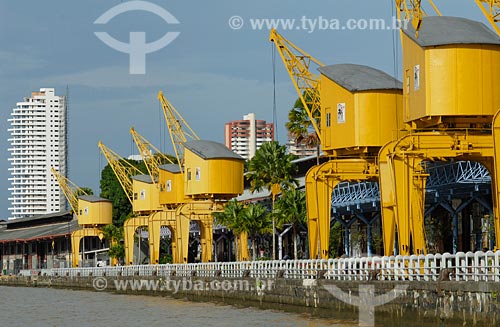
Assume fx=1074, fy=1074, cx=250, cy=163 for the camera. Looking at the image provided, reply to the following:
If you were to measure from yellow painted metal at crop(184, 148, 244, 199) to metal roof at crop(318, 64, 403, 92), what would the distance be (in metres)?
29.0

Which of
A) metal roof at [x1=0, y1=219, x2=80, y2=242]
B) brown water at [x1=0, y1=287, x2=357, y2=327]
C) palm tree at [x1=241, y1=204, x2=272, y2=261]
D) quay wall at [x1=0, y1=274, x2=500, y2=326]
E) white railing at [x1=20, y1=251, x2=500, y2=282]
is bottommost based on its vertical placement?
brown water at [x1=0, y1=287, x2=357, y2=327]

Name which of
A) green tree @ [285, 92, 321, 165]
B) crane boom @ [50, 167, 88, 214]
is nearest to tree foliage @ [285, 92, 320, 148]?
green tree @ [285, 92, 321, 165]

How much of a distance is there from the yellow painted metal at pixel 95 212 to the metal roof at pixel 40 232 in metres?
7.60

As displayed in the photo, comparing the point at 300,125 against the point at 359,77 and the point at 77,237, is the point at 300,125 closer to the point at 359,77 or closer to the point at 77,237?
the point at 359,77

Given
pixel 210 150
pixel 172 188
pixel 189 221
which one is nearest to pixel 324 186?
pixel 210 150

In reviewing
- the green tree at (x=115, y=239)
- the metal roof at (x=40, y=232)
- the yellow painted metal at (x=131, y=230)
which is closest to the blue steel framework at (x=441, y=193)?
the yellow painted metal at (x=131, y=230)

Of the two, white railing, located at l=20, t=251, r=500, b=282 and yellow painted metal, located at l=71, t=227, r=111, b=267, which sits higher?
yellow painted metal, located at l=71, t=227, r=111, b=267

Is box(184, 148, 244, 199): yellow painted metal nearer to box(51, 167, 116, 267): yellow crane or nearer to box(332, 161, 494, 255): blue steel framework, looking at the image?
box(332, 161, 494, 255): blue steel framework

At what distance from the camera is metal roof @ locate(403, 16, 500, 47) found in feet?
161

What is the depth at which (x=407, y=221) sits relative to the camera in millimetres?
52000

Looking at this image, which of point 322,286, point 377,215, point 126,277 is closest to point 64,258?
point 126,277

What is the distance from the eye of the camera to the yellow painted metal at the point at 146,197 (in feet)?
397

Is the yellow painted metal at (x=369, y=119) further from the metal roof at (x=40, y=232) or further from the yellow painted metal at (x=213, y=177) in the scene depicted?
the metal roof at (x=40, y=232)

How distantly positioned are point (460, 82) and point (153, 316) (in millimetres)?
19690
